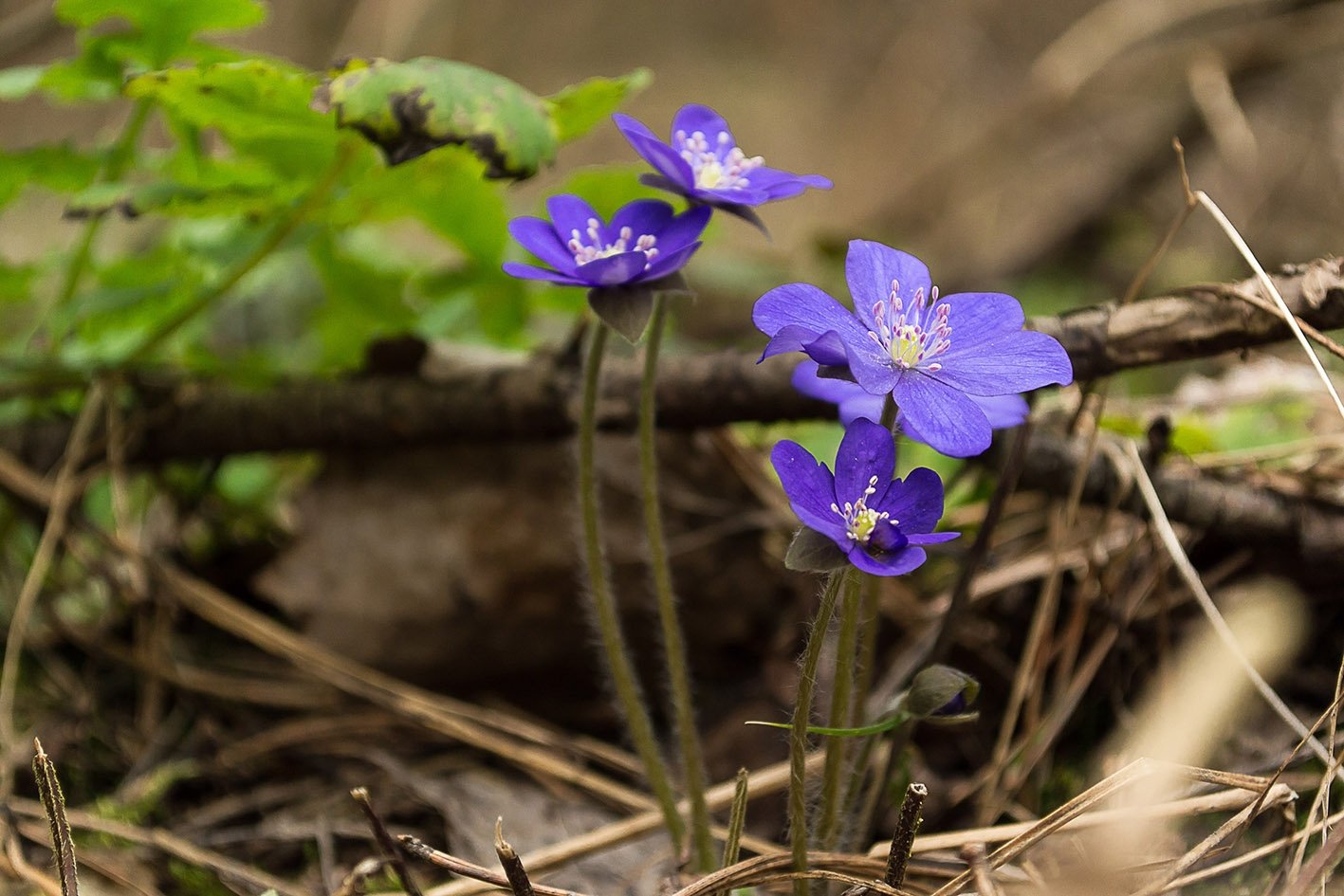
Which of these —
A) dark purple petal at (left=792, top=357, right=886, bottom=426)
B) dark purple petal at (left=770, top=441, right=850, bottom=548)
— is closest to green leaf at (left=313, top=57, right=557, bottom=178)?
dark purple petal at (left=792, top=357, right=886, bottom=426)

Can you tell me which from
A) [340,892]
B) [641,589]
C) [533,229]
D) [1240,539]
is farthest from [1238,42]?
[340,892]

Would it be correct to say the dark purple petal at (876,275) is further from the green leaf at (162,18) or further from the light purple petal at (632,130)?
the green leaf at (162,18)

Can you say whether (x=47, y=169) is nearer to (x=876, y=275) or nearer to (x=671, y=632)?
(x=671, y=632)

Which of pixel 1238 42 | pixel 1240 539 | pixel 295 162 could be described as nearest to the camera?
pixel 1240 539

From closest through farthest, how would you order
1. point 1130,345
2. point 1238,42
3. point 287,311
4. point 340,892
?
point 340,892 < point 1130,345 < point 287,311 < point 1238,42

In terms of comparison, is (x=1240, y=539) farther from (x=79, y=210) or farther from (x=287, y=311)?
(x=287, y=311)

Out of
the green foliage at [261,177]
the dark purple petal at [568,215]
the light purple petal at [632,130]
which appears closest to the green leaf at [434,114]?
the green foliage at [261,177]

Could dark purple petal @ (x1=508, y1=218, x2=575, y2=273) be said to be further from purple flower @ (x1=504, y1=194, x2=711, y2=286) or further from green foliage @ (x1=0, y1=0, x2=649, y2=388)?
green foliage @ (x1=0, y1=0, x2=649, y2=388)
